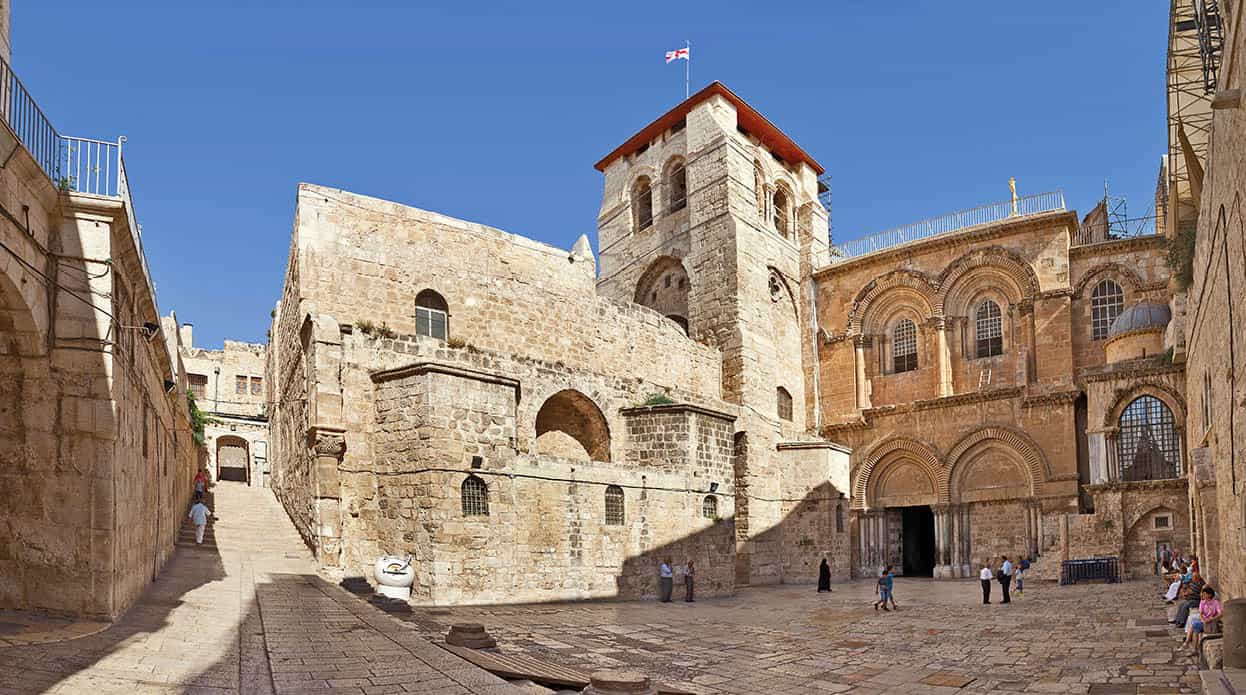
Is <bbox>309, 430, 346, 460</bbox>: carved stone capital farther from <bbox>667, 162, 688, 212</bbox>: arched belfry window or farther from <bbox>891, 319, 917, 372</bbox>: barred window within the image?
<bbox>891, 319, 917, 372</bbox>: barred window

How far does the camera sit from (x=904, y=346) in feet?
94.6

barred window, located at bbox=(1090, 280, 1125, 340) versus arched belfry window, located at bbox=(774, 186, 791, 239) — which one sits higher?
arched belfry window, located at bbox=(774, 186, 791, 239)

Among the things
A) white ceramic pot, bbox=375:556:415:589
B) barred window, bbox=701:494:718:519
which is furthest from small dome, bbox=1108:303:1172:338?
white ceramic pot, bbox=375:556:415:589

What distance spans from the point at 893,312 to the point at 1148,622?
16786 millimetres

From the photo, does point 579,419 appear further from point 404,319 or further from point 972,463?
point 972,463

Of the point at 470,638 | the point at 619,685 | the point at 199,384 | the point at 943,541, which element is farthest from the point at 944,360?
the point at 199,384

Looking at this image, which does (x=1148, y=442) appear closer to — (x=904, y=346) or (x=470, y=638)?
(x=904, y=346)

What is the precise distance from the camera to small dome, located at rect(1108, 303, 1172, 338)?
2373cm

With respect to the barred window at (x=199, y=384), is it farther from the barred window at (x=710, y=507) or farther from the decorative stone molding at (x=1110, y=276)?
the decorative stone molding at (x=1110, y=276)

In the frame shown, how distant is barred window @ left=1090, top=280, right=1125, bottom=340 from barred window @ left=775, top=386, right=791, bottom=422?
906 centimetres

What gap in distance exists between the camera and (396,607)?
40.5 ft

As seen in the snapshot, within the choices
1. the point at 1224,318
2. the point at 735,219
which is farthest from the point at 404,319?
the point at 1224,318

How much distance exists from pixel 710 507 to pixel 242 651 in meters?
13.2

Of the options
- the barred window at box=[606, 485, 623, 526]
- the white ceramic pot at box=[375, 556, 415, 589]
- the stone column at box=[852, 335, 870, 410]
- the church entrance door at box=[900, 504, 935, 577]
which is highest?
the stone column at box=[852, 335, 870, 410]
